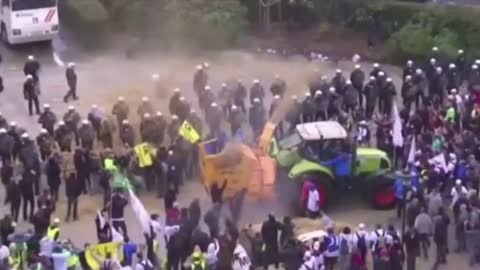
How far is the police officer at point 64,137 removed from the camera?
100ft

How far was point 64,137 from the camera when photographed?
30688 mm

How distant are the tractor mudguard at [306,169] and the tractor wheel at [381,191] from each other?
102 centimetres

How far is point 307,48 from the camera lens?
42500mm

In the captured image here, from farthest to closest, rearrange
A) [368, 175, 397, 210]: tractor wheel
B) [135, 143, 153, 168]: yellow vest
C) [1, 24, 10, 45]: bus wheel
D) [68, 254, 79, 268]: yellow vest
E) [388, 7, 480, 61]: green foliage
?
[1, 24, 10, 45]: bus wheel → [388, 7, 480, 61]: green foliage → [135, 143, 153, 168]: yellow vest → [368, 175, 397, 210]: tractor wheel → [68, 254, 79, 268]: yellow vest

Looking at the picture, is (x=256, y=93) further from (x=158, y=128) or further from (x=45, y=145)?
(x=45, y=145)

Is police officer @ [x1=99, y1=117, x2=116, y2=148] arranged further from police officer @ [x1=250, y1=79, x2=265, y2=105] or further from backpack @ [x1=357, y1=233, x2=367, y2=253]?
backpack @ [x1=357, y1=233, x2=367, y2=253]

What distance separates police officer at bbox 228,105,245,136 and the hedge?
12004 mm

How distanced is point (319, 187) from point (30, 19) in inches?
626

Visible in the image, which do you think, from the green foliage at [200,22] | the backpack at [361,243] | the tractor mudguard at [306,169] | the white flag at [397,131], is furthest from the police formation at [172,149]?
the green foliage at [200,22]

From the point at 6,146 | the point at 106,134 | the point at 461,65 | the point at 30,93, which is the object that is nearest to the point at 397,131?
the point at 106,134

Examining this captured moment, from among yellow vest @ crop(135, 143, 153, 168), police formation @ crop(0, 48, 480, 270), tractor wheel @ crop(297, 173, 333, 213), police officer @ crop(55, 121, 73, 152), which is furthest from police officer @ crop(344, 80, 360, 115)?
police officer @ crop(55, 121, 73, 152)

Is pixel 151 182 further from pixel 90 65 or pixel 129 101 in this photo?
pixel 90 65

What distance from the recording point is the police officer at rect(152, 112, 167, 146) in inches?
1212

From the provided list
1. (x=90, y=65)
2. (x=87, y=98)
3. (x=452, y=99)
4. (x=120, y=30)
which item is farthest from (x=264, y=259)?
(x=120, y=30)
